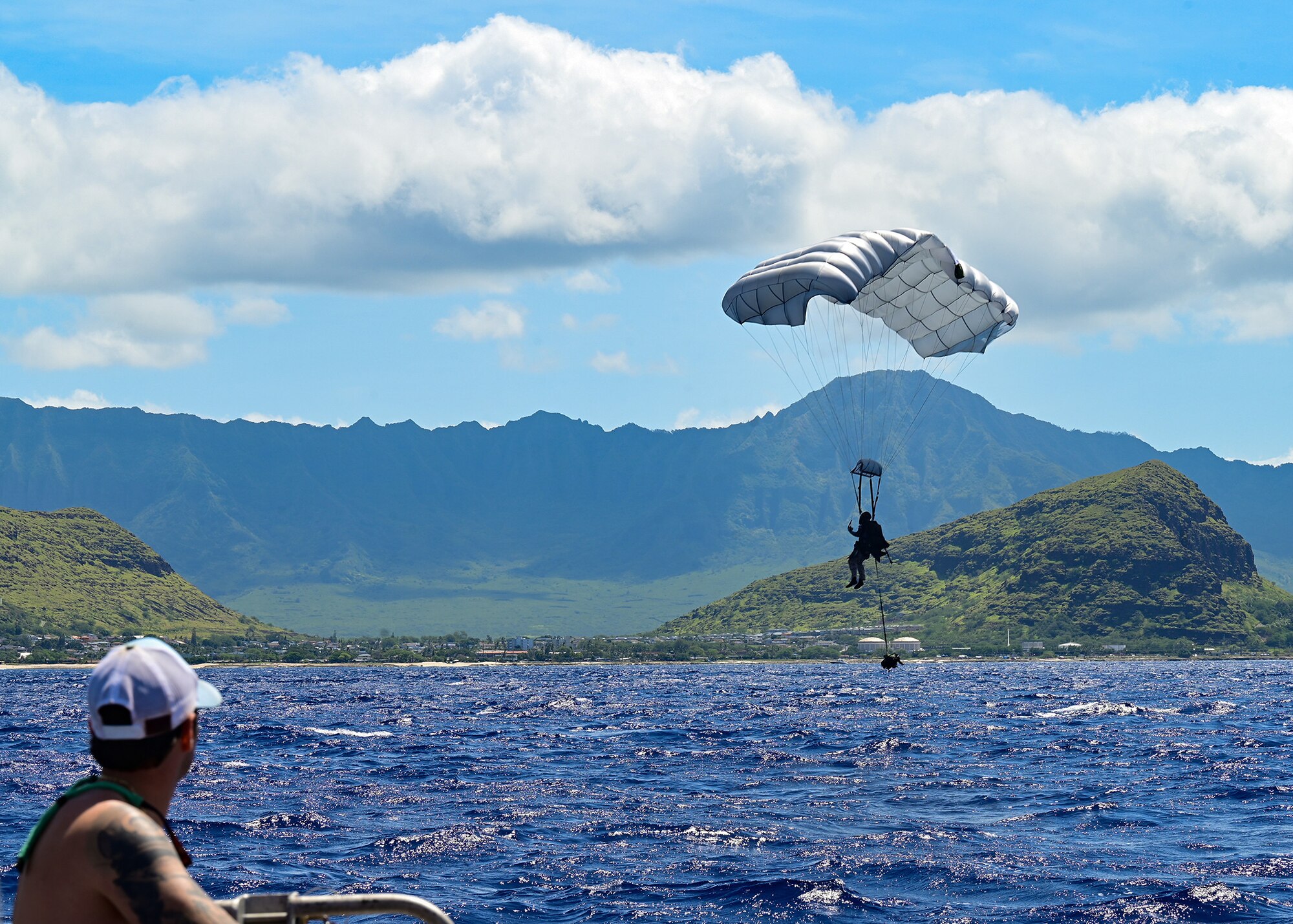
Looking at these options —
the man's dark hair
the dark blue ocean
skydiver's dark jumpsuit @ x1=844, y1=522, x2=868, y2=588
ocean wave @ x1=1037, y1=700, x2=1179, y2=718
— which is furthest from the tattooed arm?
ocean wave @ x1=1037, y1=700, x2=1179, y2=718

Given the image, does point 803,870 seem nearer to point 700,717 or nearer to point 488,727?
point 488,727

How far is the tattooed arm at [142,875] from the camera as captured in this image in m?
5.35

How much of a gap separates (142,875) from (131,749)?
0.59 meters

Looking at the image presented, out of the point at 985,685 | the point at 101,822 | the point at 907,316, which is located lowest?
the point at 985,685

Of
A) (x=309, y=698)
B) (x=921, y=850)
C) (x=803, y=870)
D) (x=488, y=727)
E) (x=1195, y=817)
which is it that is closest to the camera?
(x=803, y=870)

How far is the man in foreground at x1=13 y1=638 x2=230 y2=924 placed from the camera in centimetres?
536

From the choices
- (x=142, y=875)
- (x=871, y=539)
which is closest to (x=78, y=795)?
(x=142, y=875)

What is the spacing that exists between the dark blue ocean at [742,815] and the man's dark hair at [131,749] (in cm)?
2678

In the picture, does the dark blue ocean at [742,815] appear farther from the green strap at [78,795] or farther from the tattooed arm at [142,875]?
the tattooed arm at [142,875]

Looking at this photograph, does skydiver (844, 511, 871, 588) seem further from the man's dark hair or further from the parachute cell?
the man's dark hair

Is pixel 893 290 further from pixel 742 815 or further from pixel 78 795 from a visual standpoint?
pixel 78 795

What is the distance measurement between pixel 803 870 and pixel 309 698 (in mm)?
124675

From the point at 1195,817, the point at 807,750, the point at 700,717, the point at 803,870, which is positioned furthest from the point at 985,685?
the point at 803,870

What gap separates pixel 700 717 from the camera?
352 feet
